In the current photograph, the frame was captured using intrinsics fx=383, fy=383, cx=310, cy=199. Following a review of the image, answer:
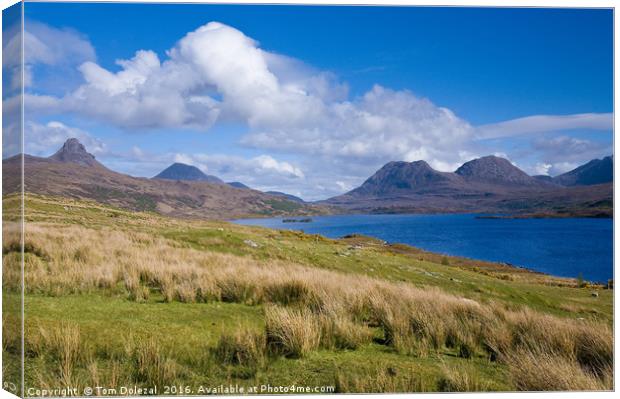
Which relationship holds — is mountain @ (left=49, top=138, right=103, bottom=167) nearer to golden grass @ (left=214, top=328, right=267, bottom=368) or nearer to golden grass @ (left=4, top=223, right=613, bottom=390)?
golden grass @ (left=4, top=223, right=613, bottom=390)

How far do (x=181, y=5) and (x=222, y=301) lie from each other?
480cm

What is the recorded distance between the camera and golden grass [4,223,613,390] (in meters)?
4.72

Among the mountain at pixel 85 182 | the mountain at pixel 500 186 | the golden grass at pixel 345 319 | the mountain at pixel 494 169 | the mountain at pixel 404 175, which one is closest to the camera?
the golden grass at pixel 345 319

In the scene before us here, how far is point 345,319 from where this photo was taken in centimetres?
514

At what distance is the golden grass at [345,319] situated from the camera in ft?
15.5

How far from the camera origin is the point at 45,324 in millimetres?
4824

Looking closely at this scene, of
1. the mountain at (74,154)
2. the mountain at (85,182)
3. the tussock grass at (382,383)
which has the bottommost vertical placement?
the tussock grass at (382,383)

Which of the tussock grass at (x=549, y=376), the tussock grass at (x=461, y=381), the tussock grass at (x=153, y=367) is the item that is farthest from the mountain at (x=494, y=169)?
the tussock grass at (x=153, y=367)

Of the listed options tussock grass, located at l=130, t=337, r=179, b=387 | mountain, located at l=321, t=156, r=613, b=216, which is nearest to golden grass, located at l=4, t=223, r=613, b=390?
tussock grass, located at l=130, t=337, r=179, b=387

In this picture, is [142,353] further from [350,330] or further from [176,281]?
[176,281]

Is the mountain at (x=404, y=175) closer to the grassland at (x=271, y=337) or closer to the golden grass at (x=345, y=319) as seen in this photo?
the golden grass at (x=345, y=319)

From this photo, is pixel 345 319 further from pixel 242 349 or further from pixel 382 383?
pixel 242 349

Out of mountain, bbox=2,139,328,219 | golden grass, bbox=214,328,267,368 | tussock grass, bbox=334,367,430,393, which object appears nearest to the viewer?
tussock grass, bbox=334,367,430,393

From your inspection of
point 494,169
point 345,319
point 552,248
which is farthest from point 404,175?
point 552,248
